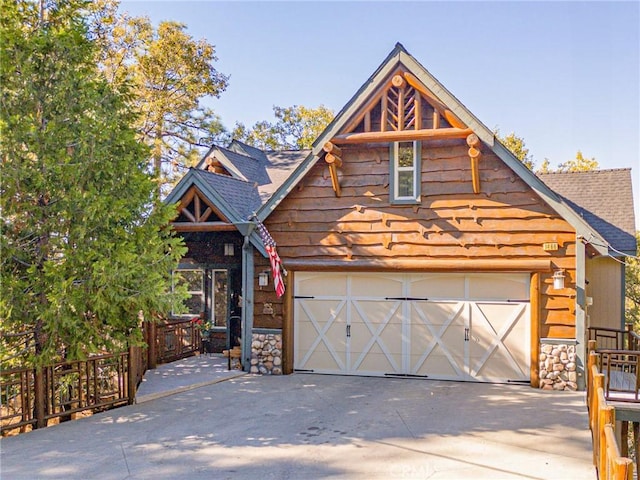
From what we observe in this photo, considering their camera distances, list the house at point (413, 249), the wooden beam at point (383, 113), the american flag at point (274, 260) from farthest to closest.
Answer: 1. the american flag at point (274, 260)
2. the wooden beam at point (383, 113)
3. the house at point (413, 249)

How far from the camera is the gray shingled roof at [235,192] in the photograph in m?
13.0

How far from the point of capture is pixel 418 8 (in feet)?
47.8

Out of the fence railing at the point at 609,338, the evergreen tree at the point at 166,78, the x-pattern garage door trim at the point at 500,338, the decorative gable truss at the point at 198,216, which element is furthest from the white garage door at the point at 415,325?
the evergreen tree at the point at 166,78

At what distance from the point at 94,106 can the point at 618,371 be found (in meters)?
11.4

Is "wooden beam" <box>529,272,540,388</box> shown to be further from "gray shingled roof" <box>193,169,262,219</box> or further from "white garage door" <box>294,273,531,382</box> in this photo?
"gray shingled roof" <box>193,169,262,219</box>

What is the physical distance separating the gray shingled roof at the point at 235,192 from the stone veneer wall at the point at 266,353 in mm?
2737

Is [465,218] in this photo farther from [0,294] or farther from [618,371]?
[0,294]

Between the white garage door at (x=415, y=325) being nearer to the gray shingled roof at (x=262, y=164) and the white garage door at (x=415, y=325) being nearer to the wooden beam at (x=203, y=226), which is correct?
the wooden beam at (x=203, y=226)

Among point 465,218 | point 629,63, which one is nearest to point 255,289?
point 465,218

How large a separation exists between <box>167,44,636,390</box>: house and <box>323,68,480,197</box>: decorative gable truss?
31mm

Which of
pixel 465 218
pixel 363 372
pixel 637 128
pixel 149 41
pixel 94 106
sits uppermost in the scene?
pixel 149 41

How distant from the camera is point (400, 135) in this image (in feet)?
38.4

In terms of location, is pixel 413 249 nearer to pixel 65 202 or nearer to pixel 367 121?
pixel 367 121

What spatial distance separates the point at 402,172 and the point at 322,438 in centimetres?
628
